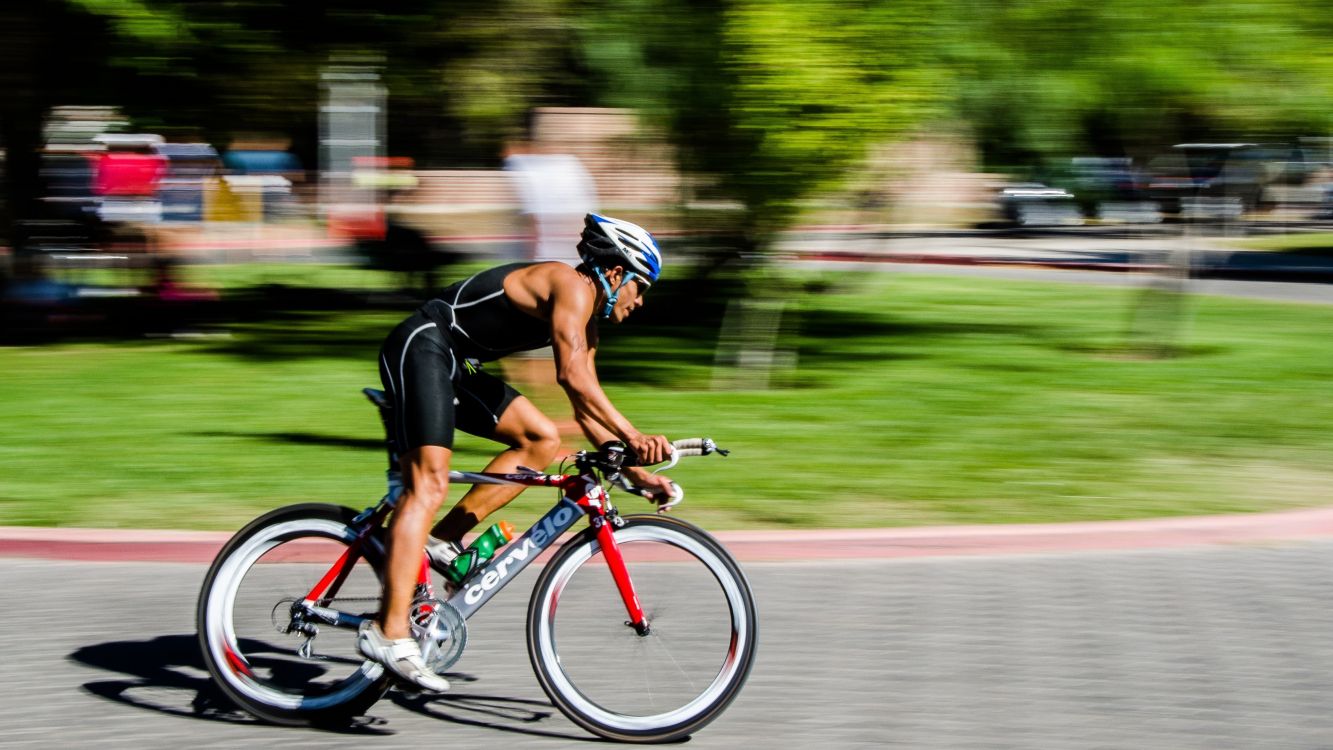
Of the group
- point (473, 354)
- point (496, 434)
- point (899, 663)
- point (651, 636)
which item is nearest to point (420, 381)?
point (473, 354)

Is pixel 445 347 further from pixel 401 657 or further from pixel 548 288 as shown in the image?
pixel 401 657

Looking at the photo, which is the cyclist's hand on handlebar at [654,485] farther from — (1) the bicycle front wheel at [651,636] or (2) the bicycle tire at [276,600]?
(2) the bicycle tire at [276,600]

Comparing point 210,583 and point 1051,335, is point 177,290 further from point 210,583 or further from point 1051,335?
point 210,583

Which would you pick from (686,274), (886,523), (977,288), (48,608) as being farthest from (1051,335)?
(48,608)

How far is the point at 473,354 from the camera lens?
498cm

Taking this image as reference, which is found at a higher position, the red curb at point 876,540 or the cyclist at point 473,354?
the cyclist at point 473,354

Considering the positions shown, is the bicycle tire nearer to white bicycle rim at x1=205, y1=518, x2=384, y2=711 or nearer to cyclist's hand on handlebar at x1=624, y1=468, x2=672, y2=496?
white bicycle rim at x1=205, y1=518, x2=384, y2=711

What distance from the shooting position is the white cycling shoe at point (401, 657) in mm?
4750

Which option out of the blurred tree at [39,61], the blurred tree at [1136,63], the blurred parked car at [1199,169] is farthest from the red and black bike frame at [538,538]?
the blurred tree at [39,61]

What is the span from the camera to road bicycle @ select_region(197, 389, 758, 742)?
4797 millimetres

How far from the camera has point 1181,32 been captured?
38.1ft

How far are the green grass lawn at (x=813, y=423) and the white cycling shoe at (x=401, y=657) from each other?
2.84 m

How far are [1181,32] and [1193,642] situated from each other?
23.4ft

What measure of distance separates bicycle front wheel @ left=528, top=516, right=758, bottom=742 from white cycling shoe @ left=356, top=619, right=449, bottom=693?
0.33 meters
